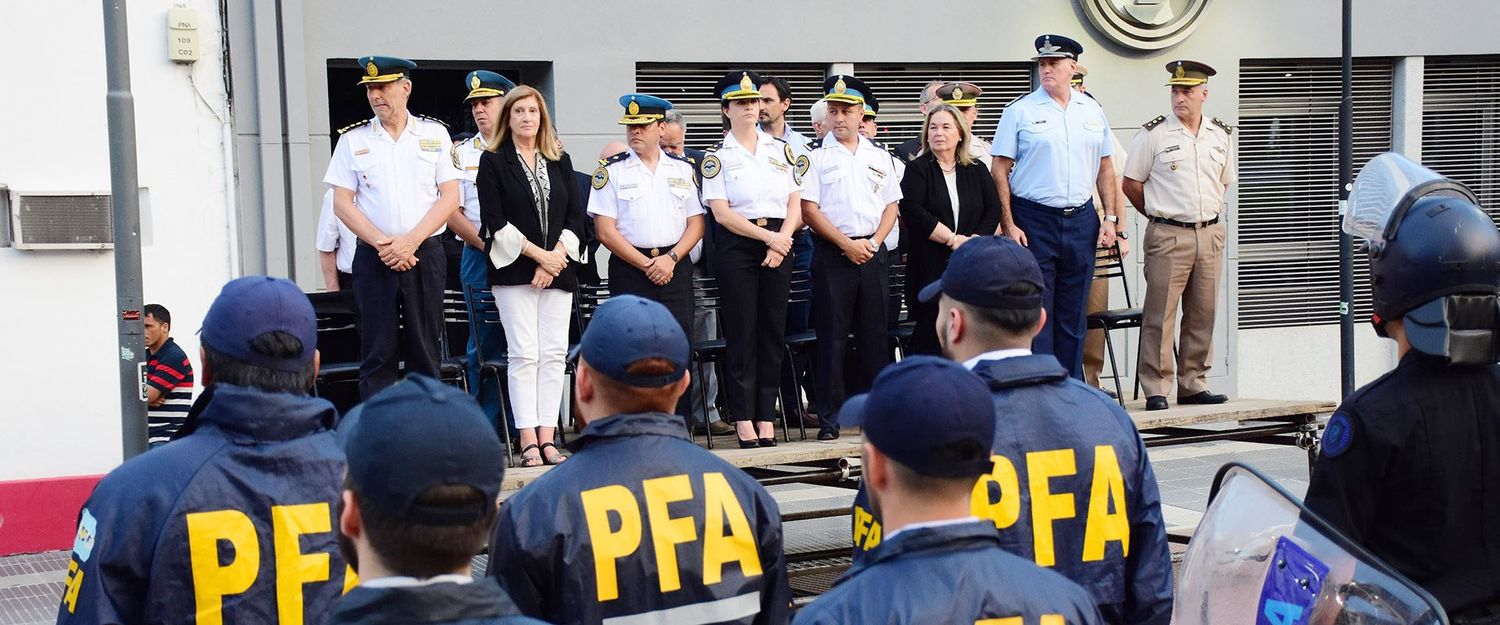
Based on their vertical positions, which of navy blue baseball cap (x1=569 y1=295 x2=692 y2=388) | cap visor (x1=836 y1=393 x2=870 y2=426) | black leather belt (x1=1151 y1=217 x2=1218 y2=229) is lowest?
cap visor (x1=836 y1=393 x2=870 y2=426)

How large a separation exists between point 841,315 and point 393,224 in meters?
2.51

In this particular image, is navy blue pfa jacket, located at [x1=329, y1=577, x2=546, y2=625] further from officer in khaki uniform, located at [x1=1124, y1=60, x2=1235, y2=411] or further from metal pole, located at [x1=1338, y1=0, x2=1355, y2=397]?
metal pole, located at [x1=1338, y1=0, x2=1355, y2=397]

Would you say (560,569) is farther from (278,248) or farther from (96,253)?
(278,248)

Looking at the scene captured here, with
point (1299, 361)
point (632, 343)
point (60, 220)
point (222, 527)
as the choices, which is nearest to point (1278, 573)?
point (632, 343)

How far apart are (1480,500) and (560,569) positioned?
2.04 meters

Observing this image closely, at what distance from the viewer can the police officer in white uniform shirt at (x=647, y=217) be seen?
7.95 metres

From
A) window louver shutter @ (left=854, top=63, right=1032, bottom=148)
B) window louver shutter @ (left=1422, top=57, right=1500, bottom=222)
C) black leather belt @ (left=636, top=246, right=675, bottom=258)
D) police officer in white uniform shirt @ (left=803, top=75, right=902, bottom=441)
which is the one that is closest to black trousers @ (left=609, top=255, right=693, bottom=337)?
black leather belt @ (left=636, top=246, right=675, bottom=258)

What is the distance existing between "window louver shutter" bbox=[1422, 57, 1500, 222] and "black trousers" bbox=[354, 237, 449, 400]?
11.7 m

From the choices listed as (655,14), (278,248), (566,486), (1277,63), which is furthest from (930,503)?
(1277,63)

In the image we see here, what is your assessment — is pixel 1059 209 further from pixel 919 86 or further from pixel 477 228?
pixel 919 86

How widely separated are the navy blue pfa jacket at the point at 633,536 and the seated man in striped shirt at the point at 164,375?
232 inches

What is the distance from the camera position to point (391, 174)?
749 cm

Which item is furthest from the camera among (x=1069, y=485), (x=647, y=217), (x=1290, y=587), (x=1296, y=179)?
(x=1296, y=179)

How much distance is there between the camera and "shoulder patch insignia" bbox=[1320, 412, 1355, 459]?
324 centimetres
